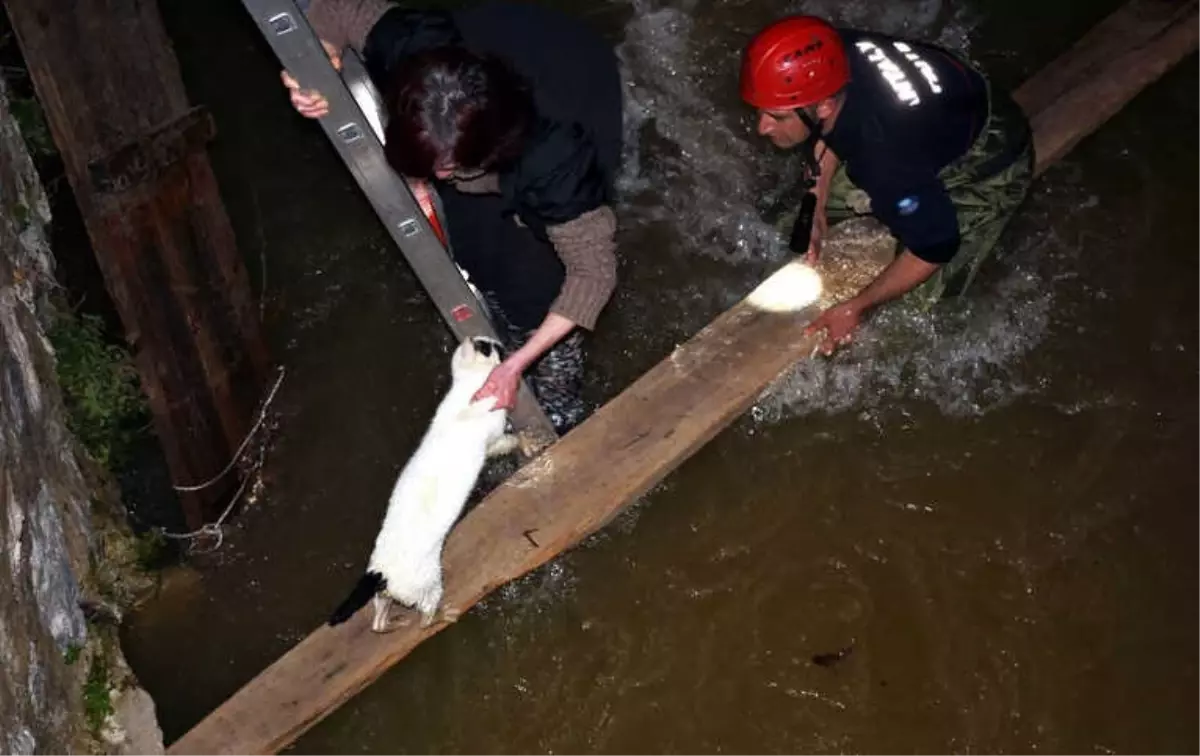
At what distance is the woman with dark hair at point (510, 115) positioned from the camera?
101 inches

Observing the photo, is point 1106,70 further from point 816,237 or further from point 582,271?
point 582,271

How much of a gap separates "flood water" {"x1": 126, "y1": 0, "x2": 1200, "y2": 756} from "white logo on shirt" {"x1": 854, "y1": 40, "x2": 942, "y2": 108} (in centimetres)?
89

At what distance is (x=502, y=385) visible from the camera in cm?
316

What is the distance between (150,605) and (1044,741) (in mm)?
2448

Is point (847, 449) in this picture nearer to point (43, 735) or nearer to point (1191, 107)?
point (1191, 107)

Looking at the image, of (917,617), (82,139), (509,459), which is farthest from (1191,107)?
(82,139)

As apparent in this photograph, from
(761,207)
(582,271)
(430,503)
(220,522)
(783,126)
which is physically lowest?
(761,207)

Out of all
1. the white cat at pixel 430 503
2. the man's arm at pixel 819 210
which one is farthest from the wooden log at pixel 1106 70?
the white cat at pixel 430 503

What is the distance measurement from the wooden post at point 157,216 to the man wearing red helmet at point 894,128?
1407mm

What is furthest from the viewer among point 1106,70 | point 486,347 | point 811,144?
point 1106,70

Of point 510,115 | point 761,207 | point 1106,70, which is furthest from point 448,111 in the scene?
point 1106,70

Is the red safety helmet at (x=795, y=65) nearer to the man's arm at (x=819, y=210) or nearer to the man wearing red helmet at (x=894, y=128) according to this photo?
the man wearing red helmet at (x=894, y=128)

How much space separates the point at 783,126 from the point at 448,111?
1134 mm

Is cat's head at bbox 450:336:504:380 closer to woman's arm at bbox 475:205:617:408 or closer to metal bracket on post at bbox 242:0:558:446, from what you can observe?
metal bracket on post at bbox 242:0:558:446
